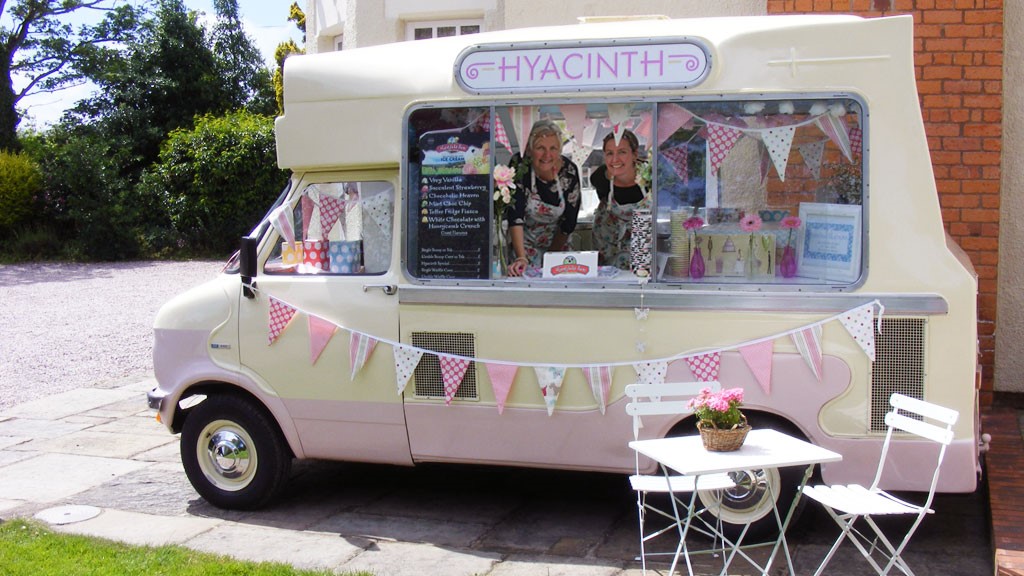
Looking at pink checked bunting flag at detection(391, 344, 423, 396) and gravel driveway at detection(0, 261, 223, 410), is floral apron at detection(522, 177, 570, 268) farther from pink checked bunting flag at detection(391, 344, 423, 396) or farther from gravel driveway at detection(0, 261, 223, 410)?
gravel driveway at detection(0, 261, 223, 410)

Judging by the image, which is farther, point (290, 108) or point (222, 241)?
point (222, 241)

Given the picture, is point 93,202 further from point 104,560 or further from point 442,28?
point 104,560

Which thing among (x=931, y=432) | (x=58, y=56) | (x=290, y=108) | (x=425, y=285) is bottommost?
(x=931, y=432)

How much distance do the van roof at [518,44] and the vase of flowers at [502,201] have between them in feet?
1.38

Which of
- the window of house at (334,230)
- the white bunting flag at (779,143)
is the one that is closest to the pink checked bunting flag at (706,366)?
the white bunting flag at (779,143)

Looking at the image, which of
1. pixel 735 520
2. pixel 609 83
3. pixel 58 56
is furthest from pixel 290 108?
pixel 58 56

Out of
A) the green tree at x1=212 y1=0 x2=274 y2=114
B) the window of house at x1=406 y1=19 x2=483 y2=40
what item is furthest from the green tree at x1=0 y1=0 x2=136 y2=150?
the window of house at x1=406 y1=19 x2=483 y2=40

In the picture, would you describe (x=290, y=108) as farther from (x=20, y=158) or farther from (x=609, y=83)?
(x=20, y=158)

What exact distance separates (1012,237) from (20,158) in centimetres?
2139

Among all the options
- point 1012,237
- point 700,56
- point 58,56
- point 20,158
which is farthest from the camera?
point 58,56

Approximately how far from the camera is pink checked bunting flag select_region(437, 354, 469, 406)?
557cm

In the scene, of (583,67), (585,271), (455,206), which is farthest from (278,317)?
(583,67)

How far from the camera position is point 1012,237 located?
7.48 metres

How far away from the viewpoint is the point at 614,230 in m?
5.88
